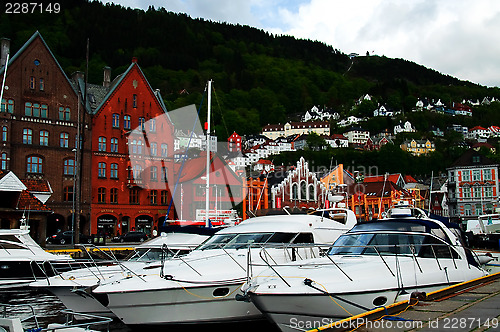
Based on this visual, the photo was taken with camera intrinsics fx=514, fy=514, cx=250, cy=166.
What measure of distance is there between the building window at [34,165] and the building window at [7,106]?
496 centimetres

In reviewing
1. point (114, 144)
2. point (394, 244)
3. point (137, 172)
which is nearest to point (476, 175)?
point (137, 172)

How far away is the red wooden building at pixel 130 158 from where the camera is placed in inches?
2112

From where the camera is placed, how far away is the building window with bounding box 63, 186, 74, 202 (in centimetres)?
5136

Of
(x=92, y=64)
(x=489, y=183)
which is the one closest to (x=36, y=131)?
(x=489, y=183)

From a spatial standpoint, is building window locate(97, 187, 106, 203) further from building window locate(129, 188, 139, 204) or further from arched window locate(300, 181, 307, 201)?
arched window locate(300, 181, 307, 201)

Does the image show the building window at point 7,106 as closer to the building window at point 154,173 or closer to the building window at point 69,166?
the building window at point 69,166

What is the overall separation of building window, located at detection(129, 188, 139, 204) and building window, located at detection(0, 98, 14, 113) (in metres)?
14.4

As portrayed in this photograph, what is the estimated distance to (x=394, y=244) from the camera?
1328cm

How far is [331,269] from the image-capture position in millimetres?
11727

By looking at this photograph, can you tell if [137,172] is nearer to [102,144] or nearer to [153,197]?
[153,197]

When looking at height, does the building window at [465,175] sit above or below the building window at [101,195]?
above

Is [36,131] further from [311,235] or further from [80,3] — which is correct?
[80,3]

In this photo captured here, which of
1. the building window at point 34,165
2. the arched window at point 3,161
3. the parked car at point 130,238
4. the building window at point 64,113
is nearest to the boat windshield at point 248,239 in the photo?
the parked car at point 130,238

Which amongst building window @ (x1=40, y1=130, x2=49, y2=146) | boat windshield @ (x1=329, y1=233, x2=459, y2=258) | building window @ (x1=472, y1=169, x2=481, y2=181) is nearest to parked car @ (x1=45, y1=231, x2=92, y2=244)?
building window @ (x1=40, y1=130, x2=49, y2=146)
